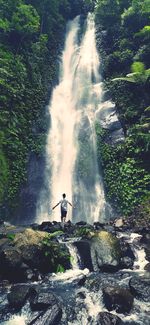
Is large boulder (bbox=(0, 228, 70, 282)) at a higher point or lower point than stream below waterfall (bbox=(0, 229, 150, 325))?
higher

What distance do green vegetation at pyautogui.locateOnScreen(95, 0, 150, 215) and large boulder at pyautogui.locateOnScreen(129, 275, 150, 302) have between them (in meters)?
8.29

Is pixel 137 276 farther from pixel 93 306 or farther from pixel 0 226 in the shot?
pixel 0 226

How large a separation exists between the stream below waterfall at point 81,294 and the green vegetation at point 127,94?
278 inches

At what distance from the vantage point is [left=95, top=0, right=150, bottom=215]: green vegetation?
21250 millimetres

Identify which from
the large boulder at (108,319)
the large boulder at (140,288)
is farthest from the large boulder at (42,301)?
the large boulder at (140,288)

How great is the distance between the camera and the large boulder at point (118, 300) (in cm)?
913

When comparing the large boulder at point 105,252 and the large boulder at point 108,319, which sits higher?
the large boulder at point 105,252

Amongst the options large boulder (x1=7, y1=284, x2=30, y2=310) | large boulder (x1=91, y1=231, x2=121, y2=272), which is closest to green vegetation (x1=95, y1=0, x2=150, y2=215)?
large boulder (x1=91, y1=231, x2=121, y2=272)

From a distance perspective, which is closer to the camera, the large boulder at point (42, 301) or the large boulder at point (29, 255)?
the large boulder at point (42, 301)

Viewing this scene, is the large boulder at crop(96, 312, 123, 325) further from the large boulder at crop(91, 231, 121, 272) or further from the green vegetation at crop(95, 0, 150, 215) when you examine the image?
the green vegetation at crop(95, 0, 150, 215)

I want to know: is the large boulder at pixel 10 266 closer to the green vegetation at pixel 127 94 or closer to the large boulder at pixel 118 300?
the large boulder at pixel 118 300

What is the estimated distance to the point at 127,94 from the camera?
26.2m

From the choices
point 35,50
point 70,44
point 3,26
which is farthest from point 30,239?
point 70,44

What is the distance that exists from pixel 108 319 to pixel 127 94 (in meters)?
20.2
